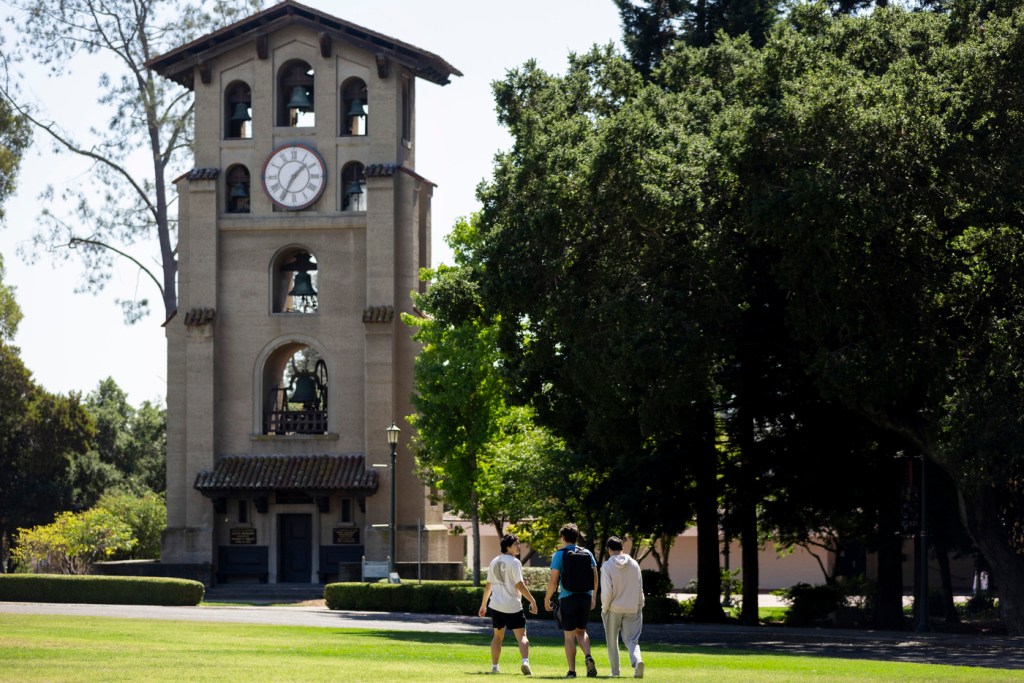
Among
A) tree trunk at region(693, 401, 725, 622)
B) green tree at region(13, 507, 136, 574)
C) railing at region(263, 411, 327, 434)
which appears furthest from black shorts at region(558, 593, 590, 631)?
green tree at region(13, 507, 136, 574)

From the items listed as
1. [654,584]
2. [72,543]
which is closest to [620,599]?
[654,584]

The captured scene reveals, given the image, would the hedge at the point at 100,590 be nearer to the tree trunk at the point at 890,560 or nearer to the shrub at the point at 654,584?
the shrub at the point at 654,584

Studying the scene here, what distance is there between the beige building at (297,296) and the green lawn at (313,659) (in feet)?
71.4

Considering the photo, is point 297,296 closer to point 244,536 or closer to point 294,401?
point 294,401

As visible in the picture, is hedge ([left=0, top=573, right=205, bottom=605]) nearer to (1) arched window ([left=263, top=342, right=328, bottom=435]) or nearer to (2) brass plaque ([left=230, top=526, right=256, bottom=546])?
(2) brass plaque ([left=230, top=526, right=256, bottom=546])

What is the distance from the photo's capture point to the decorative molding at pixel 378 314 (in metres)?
49.1

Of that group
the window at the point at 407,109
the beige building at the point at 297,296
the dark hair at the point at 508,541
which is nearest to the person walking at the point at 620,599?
the dark hair at the point at 508,541

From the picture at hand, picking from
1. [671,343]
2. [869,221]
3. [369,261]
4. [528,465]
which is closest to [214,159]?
[369,261]

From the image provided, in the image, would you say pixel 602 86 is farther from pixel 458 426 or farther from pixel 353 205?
pixel 353 205

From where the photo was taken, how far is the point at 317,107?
166 ft

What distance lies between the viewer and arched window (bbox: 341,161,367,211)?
1994 inches

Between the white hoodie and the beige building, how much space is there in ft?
104

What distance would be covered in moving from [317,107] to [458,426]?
13.3 metres

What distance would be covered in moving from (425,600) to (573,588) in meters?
21.6
